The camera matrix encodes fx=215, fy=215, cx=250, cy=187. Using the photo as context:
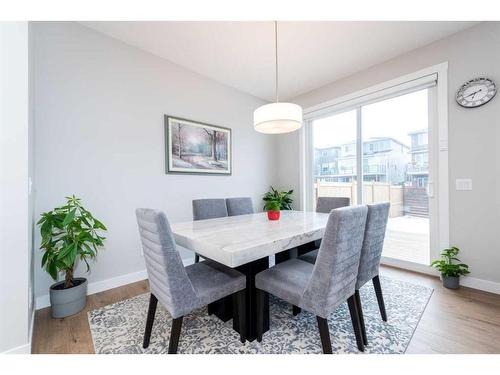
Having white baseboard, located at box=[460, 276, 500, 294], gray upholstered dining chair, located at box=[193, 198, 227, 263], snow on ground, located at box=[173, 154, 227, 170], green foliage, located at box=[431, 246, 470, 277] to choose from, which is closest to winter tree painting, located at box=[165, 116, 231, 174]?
snow on ground, located at box=[173, 154, 227, 170]

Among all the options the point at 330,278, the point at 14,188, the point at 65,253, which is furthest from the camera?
the point at 65,253

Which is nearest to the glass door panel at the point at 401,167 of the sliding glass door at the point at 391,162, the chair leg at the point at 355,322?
the sliding glass door at the point at 391,162

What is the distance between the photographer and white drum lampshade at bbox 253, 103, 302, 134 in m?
1.78

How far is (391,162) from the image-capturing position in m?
2.91

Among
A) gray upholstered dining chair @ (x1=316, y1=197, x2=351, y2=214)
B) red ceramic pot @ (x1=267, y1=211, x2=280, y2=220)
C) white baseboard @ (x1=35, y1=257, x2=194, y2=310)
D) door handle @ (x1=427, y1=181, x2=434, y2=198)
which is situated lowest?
white baseboard @ (x1=35, y1=257, x2=194, y2=310)

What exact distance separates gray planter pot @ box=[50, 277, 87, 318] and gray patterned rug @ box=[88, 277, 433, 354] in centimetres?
14

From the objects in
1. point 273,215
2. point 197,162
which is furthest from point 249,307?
point 197,162

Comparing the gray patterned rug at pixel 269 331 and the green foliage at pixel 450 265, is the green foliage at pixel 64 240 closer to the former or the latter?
the gray patterned rug at pixel 269 331

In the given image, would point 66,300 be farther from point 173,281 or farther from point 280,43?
point 280,43

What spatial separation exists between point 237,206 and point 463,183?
2413 millimetres

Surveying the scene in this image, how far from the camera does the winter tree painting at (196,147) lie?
8.91ft

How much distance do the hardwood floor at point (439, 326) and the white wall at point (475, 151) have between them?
1.37ft

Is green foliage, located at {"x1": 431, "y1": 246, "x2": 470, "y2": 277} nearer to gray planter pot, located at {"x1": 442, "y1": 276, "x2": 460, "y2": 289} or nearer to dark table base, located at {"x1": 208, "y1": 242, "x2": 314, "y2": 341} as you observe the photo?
gray planter pot, located at {"x1": 442, "y1": 276, "x2": 460, "y2": 289}
